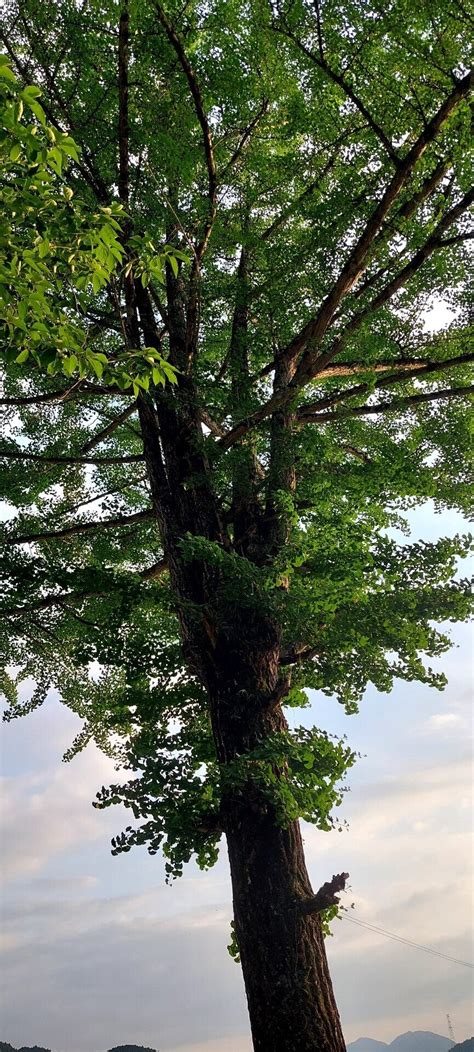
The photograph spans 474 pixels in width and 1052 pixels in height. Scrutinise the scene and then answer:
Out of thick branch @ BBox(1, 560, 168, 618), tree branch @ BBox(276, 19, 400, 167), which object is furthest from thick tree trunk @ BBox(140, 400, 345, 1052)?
tree branch @ BBox(276, 19, 400, 167)

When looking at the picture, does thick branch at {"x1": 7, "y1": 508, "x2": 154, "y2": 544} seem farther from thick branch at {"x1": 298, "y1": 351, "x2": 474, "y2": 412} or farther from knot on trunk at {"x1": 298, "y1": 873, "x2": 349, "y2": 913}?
knot on trunk at {"x1": 298, "y1": 873, "x2": 349, "y2": 913}

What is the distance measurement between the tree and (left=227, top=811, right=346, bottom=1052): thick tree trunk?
12mm

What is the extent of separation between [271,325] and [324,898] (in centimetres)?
385

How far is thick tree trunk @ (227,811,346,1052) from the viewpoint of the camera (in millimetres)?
3854

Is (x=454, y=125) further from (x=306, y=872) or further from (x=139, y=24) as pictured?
(x=306, y=872)

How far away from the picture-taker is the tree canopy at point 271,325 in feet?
14.6

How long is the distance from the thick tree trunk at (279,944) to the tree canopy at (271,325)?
27 cm

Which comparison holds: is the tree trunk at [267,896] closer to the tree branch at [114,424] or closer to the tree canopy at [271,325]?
the tree canopy at [271,325]

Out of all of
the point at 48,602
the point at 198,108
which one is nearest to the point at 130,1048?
the point at 48,602

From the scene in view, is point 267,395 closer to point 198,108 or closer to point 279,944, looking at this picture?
point 198,108

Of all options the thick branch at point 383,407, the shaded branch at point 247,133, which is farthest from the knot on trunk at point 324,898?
the shaded branch at point 247,133

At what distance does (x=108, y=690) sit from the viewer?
8.31m

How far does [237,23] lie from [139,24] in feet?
2.16

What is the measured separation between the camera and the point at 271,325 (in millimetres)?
5805
